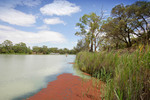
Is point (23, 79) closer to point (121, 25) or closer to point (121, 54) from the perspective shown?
point (121, 54)

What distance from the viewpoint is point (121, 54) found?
3484mm


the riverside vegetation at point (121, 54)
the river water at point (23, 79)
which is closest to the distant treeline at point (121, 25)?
the riverside vegetation at point (121, 54)

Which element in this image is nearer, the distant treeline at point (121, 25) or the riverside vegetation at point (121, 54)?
the riverside vegetation at point (121, 54)

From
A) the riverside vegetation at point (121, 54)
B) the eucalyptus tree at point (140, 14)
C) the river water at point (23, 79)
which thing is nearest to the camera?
the riverside vegetation at point (121, 54)

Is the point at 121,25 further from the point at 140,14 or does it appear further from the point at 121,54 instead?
the point at 121,54

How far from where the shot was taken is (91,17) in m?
20.1

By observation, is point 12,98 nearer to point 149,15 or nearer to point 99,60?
point 99,60

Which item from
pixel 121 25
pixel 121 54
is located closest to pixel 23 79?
pixel 121 54

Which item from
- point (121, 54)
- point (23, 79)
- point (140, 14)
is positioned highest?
point (140, 14)

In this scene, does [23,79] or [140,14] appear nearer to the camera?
[23,79]

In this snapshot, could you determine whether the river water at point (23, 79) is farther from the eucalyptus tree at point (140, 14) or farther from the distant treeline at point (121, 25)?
the eucalyptus tree at point (140, 14)

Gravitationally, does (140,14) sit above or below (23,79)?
above

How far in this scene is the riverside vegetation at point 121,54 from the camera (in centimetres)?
132

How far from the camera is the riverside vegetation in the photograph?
1.32 meters
